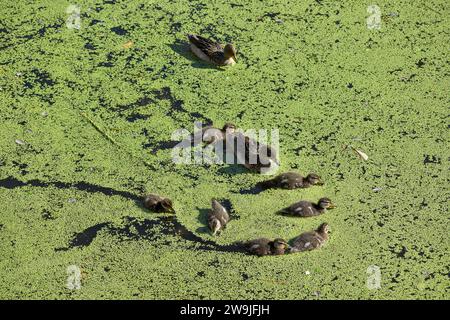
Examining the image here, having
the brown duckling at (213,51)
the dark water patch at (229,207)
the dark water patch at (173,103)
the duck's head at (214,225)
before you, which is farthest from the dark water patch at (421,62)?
the duck's head at (214,225)

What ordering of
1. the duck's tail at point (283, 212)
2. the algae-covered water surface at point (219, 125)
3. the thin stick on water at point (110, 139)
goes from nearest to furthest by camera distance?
the algae-covered water surface at point (219, 125) → the duck's tail at point (283, 212) → the thin stick on water at point (110, 139)

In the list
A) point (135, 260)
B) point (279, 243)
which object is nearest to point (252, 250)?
point (279, 243)

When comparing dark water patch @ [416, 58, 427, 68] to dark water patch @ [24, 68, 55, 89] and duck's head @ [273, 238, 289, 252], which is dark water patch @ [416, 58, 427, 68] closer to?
duck's head @ [273, 238, 289, 252]

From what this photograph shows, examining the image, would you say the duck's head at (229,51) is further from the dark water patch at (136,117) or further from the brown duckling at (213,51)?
the dark water patch at (136,117)

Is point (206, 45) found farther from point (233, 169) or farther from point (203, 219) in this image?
point (203, 219)

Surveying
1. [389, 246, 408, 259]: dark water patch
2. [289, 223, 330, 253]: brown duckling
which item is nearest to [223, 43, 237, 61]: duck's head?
[289, 223, 330, 253]: brown duckling

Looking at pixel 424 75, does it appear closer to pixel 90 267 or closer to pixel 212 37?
pixel 212 37
